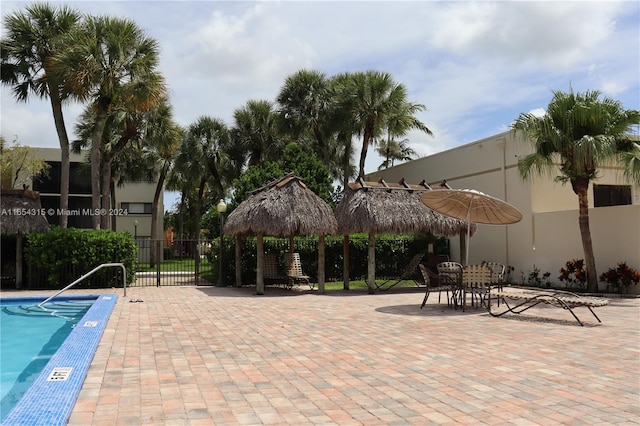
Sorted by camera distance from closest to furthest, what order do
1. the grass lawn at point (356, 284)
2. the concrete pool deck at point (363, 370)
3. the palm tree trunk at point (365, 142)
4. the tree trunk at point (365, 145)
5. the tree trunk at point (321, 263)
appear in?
the concrete pool deck at point (363, 370)
the tree trunk at point (321, 263)
the grass lawn at point (356, 284)
the palm tree trunk at point (365, 142)
the tree trunk at point (365, 145)

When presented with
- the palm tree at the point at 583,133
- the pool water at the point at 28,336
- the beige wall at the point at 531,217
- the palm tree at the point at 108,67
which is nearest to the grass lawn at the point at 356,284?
the beige wall at the point at 531,217

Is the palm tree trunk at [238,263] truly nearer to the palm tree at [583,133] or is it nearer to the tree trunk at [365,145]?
the tree trunk at [365,145]

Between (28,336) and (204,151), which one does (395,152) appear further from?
(28,336)

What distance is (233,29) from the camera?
9.70 metres

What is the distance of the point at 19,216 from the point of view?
1644 centimetres

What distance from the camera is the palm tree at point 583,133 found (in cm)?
1271

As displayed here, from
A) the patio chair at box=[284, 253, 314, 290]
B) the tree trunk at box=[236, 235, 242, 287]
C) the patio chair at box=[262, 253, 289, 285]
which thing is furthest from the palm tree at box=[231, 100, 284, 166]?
the patio chair at box=[284, 253, 314, 290]

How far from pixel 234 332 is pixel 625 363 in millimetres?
5352

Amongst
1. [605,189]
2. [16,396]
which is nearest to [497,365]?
[16,396]

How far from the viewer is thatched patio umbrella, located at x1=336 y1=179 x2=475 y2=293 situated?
47.0 feet

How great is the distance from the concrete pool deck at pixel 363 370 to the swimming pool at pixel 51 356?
6.5 inches

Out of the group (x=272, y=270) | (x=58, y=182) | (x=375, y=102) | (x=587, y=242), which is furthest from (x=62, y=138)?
(x=587, y=242)

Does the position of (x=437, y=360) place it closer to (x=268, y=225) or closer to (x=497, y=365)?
(x=497, y=365)

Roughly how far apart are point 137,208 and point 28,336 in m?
28.4
